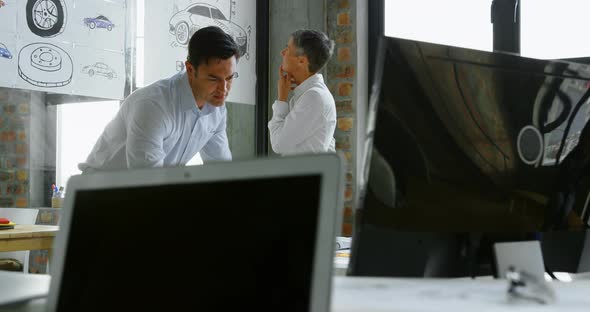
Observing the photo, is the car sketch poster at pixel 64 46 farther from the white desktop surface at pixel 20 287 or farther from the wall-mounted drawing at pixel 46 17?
the white desktop surface at pixel 20 287

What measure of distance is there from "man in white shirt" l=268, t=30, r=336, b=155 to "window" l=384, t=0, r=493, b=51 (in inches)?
35.4

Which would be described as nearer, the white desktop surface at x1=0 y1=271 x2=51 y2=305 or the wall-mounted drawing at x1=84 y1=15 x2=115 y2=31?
the white desktop surface at x1=0 y1=271 x2=51 y2=305

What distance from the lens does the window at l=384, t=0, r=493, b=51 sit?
12.6 ft

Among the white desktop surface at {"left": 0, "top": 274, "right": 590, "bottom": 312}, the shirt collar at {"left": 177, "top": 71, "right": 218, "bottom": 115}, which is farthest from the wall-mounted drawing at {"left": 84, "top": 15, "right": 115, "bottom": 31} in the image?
the white desktop surface at {"left": 0, "top": 274, "right": 590, "bottom": 312}

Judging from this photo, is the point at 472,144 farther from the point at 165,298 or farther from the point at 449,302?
the point at 165,298

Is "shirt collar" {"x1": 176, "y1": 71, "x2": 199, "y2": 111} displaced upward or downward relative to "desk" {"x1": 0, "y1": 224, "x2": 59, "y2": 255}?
upward

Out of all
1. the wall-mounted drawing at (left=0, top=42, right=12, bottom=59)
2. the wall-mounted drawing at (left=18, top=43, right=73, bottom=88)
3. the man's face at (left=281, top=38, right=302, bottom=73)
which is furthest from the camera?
the wall-mounted drawing at (left=18, top=43, right=73, bottom=88)

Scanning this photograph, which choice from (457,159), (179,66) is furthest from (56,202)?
(457,159)

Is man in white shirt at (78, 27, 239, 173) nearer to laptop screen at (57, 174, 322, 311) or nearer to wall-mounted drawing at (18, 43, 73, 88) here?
wall-mounted drawing at (18, 43, 73, 88)

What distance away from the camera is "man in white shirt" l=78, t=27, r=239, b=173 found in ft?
6.93

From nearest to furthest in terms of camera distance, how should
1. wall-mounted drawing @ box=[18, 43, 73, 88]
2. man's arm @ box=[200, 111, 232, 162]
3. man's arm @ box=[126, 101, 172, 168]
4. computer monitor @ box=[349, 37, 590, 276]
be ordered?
computer monitor @ box=[349, 37, 590, 276]
man's arm @ box=[126, 101, 172, 168]
man's arm @ box=[200, 111, 232, 162]
wall-mounted drawing @ box=[18, 43, 73, 88]

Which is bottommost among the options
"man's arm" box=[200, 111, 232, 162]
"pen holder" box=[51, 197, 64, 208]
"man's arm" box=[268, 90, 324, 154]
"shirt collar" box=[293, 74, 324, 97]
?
"pen holder" box=[51, 197, 64, 208]

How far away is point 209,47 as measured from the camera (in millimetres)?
2232

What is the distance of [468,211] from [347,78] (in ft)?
10.7
